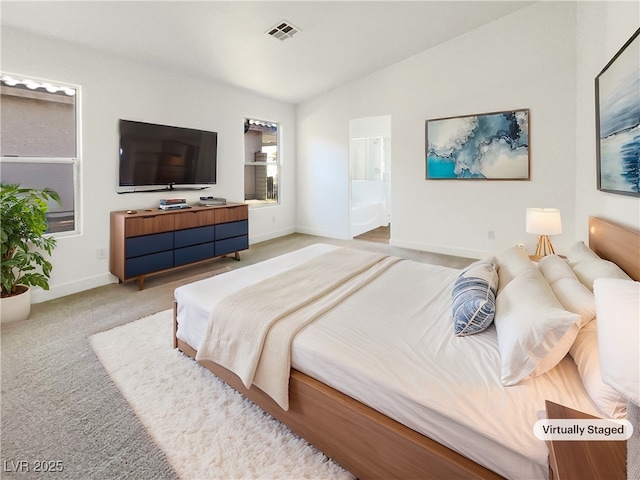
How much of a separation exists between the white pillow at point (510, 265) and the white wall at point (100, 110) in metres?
3.94

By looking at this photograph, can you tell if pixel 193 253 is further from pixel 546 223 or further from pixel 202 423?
pixel 546 223

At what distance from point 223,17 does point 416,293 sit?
10.7 feet

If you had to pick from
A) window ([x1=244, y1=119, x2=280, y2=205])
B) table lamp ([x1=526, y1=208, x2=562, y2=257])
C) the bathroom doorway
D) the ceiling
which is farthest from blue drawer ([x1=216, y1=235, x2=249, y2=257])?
table lamp ([x1=526, y1=208, x2=562, y2=257])

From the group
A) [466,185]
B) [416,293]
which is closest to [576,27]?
[466,185]

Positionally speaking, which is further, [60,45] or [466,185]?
[466,185]

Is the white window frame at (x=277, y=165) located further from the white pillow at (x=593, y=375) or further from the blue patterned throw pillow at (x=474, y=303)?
the white pillow at (x=593, y=375)

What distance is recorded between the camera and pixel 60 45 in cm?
315

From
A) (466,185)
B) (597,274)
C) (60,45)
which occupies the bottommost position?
(597,274)

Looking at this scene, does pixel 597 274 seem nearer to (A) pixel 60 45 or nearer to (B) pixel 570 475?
(B) pixel 570 475

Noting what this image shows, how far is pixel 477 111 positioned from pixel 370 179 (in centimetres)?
319

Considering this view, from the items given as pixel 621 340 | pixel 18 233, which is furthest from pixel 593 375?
pixel 18 233

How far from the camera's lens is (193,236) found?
4051mm

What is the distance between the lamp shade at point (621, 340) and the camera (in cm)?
74

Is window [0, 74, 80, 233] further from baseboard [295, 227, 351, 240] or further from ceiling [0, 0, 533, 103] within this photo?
baseboard [295, 227, 351, 240]
